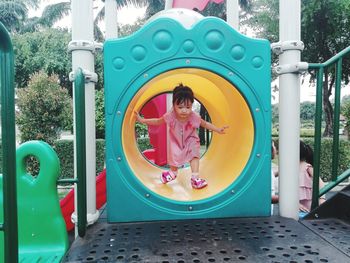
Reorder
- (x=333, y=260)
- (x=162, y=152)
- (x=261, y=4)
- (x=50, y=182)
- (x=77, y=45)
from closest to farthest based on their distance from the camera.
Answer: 1. (x=333, y=260)
2. (x=77, y=45)
3. (x=50, y=182)
4. (x=162, y=152)
5. (x=261, y=4)

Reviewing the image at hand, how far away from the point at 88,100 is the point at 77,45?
32 centimetres

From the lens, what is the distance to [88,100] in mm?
2012

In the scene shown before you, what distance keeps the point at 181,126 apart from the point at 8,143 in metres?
1.76

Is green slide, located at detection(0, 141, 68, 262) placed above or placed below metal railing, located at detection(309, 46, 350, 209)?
below

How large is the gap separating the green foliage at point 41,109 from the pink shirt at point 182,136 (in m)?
5.68

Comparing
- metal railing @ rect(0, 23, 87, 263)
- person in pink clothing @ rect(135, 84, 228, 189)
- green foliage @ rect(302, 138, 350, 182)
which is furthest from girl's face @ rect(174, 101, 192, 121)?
green foliage @ rect(302, 138, 350, 182)

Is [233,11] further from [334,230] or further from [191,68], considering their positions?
[334,230]

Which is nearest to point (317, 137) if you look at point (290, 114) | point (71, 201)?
point (290, 114)

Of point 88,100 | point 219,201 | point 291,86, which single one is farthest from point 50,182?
point 291,86

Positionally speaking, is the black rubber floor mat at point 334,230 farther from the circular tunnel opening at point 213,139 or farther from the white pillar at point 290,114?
the circular tunnel opening at point 213,139

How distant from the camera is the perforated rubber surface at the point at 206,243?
1.46 m

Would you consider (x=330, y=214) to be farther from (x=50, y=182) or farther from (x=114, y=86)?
(x=50, y=182)

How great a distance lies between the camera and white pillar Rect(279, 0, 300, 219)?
202cm

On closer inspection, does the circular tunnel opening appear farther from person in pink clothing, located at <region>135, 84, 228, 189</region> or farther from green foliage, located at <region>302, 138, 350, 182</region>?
green foliage, located at <region>302, 138, 350, 182</region>
